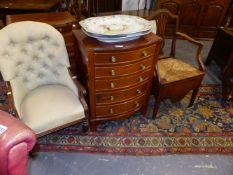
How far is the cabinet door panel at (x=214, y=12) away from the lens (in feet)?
11.3

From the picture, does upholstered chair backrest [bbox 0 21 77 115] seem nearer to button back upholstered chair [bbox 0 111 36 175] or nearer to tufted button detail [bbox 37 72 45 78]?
tufted button detail [bbox 37 72 45 78]

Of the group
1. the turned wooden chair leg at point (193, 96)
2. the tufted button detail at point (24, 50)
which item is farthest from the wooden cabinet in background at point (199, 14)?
the tufted button detail at point (24, 50)

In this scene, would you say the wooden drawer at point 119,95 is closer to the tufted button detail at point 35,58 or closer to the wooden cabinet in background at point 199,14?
the tufted button detail at point 35,58

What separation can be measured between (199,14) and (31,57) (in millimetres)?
3183

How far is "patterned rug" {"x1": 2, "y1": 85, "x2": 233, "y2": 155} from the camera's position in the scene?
Answer: 5.90ft

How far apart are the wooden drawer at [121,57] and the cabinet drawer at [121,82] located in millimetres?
166

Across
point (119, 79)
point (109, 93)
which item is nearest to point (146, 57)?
point (119, 79)

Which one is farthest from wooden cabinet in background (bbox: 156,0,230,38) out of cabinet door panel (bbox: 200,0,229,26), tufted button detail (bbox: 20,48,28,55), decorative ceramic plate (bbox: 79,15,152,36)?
tufted button detail (bbox: 20,48,28,55)

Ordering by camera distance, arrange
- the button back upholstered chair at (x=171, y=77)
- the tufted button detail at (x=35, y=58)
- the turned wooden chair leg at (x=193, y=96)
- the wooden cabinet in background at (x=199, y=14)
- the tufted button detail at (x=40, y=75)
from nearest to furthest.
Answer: the tufted button detail at (x=35, y=58), the tufted button detail at (x=40, y=75), the button back upholstered chair at (x=171, y=77), the turned wooden chair leg at (x=193, y=96), the wooden cabinet in background at (x=199, y=14)

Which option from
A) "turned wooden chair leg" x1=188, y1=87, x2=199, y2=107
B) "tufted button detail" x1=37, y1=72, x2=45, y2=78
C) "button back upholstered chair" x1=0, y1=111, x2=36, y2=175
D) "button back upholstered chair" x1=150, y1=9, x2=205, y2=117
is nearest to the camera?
"button back upholstered chair" x1=0, y1=111, x2=36, y2=175

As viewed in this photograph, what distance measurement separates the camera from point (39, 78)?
5.76ft

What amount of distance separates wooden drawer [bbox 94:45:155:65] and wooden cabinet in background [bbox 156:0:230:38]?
6.82ft

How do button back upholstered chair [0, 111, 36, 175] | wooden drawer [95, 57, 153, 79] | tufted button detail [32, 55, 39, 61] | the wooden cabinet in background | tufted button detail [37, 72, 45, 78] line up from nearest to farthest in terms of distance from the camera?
button back upholstered chair [0, 111, 36, 175]
wooden drawer [95, 57, 153, 79]
tufted button detail [32, 55, 39, 61]
tufted button detail [37, 72, 45, 78]
the wooden cabinet in background

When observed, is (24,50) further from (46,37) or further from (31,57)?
(46,37)
